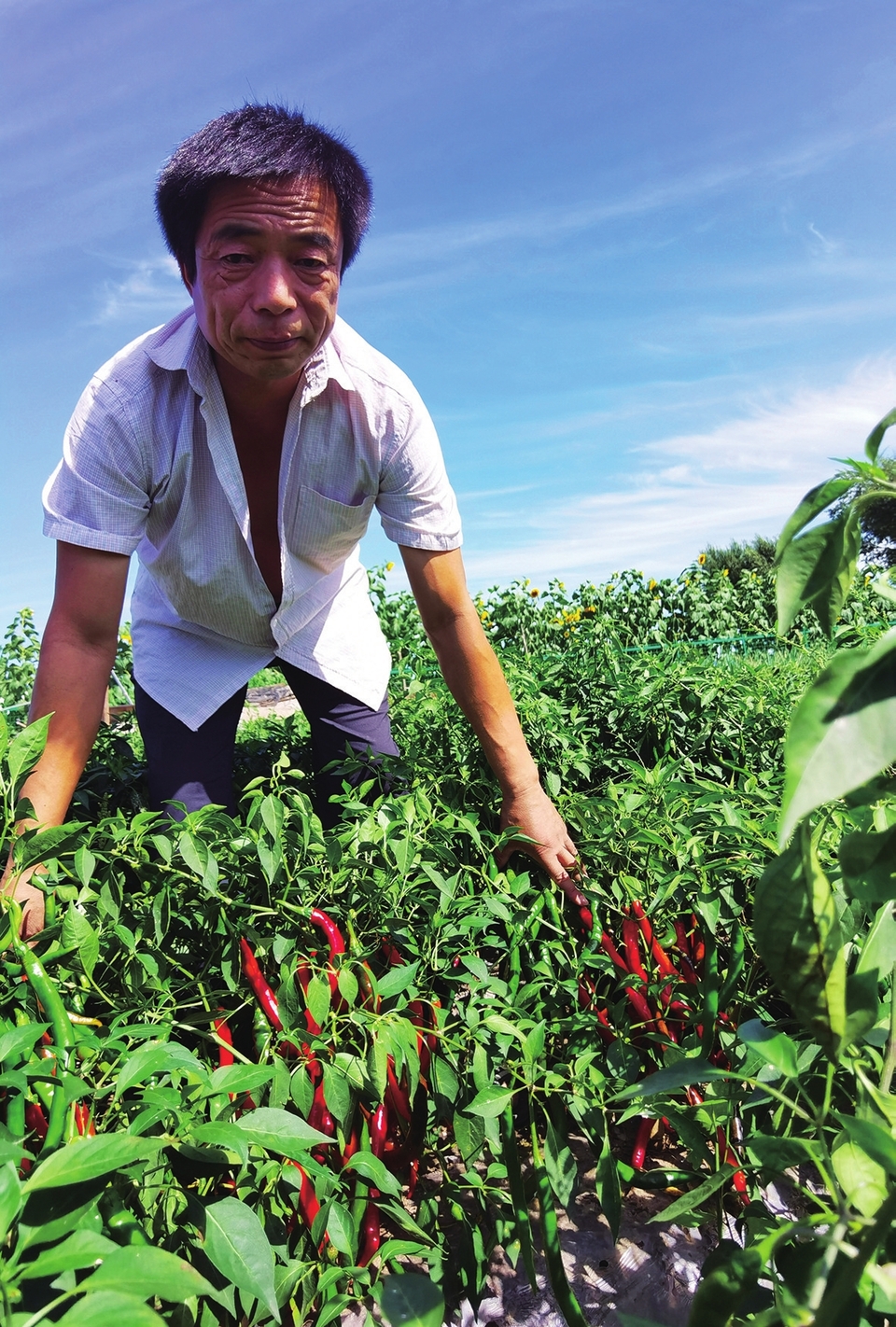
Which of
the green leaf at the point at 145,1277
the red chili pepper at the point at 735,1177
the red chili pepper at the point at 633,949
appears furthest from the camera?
the red chili pepper at the point at 633,949

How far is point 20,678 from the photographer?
6.59 m

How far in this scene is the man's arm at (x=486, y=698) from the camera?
1698mm

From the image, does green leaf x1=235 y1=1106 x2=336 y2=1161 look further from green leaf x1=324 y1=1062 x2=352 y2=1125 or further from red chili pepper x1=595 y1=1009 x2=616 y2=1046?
red chili pepper x1=595 y1=1009 x2=616 y2=1046

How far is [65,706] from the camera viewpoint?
71.7 inches

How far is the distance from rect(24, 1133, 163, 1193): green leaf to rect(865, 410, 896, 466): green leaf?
0.69 meters

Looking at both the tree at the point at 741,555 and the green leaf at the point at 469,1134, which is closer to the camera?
the green leaf at the point at 469,1134

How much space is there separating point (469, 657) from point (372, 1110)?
0.98 metres

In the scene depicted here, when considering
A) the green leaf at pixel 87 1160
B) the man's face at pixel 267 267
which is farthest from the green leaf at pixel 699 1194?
the man's face at pixel 267 267

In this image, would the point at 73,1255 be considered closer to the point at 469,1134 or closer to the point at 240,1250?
the point at 240,1250

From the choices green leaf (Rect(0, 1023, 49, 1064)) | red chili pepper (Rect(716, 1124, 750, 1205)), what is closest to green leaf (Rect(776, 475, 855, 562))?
green leaf (Rect(0, 1023, 49, 1064))

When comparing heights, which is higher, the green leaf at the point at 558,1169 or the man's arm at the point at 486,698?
the man's arm at the point at 486,698

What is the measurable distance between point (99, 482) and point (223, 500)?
1.07ft

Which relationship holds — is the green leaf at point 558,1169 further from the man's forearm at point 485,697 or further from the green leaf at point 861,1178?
the man's forearm at point 485,697

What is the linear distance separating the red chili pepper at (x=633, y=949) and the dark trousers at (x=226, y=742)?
2.86ft
